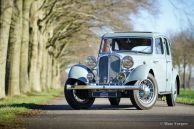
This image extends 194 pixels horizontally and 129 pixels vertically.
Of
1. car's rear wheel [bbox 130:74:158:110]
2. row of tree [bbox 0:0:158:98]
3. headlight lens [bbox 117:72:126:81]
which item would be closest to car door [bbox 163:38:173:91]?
car's rear wheel [bbox 130:74:158:110]

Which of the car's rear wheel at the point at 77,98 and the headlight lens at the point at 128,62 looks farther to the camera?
the car's rear wheel at the point at 77,98

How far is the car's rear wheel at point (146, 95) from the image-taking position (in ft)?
51.6

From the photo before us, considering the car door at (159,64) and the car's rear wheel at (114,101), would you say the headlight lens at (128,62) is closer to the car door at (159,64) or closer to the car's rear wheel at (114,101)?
the car door at (159,64)

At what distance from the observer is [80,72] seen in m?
16.5

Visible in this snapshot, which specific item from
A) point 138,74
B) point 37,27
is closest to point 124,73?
point 138,74

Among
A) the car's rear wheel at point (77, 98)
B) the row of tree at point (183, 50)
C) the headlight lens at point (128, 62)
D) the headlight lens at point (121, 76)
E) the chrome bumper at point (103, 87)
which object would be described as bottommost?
the car's rear wheel at point (77, 98)

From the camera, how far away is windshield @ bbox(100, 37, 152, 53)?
17547 mm

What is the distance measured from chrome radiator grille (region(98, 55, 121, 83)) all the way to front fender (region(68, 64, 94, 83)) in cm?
37

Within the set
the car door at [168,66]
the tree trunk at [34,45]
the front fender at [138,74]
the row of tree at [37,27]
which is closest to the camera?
the front fender at [138,74]

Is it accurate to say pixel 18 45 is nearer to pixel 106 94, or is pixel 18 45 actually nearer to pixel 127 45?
pixel 127 45

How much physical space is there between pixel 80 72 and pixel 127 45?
2.03 meters

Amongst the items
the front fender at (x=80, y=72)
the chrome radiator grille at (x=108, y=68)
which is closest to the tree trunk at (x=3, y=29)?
the front fender at (x=80, y=72)

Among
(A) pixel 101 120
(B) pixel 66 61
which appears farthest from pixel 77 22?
(B) pixel 66 61

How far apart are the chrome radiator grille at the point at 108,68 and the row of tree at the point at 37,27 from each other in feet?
27.8
